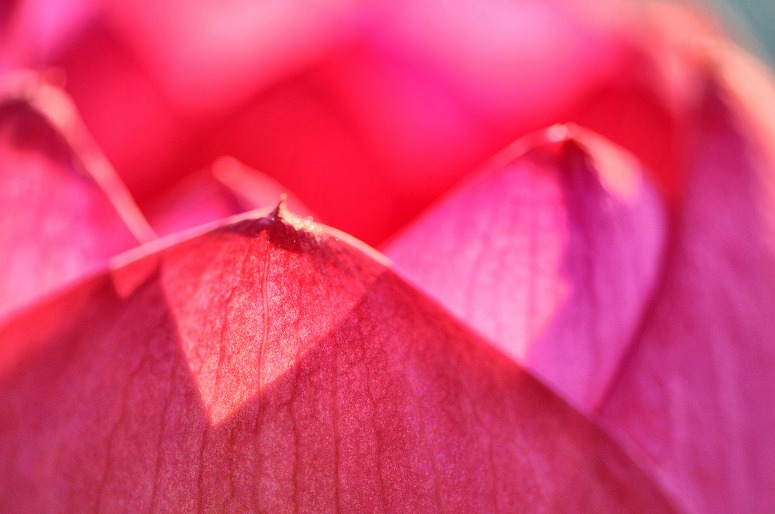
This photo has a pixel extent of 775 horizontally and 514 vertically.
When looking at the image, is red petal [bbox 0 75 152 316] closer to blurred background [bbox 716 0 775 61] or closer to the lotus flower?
the lotus flower

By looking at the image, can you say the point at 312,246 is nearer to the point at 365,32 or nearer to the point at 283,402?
the point at 283,402

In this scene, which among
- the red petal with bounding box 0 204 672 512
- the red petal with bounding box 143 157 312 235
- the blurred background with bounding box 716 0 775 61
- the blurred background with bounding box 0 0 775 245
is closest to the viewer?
the red petal with bounding box 0 204 672 512

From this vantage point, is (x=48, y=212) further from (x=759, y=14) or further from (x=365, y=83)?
(x=759, y=14)

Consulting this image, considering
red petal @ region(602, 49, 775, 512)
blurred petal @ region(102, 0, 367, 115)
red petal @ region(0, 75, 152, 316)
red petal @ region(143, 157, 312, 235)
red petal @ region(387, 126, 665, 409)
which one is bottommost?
red petal @ region(602, 49, 775, 512)

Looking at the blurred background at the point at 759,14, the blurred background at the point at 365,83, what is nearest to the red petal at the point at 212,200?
the blurred background at the point at 365,83

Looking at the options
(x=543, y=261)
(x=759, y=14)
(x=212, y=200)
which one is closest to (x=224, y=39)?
(x=212, y=200)

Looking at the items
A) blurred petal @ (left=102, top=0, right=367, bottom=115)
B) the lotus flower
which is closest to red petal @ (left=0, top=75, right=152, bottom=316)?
the lotus flower

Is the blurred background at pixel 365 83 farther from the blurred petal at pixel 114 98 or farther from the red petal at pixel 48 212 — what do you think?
the red petal at pixel 48 212

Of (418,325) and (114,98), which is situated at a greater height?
(114,98)
